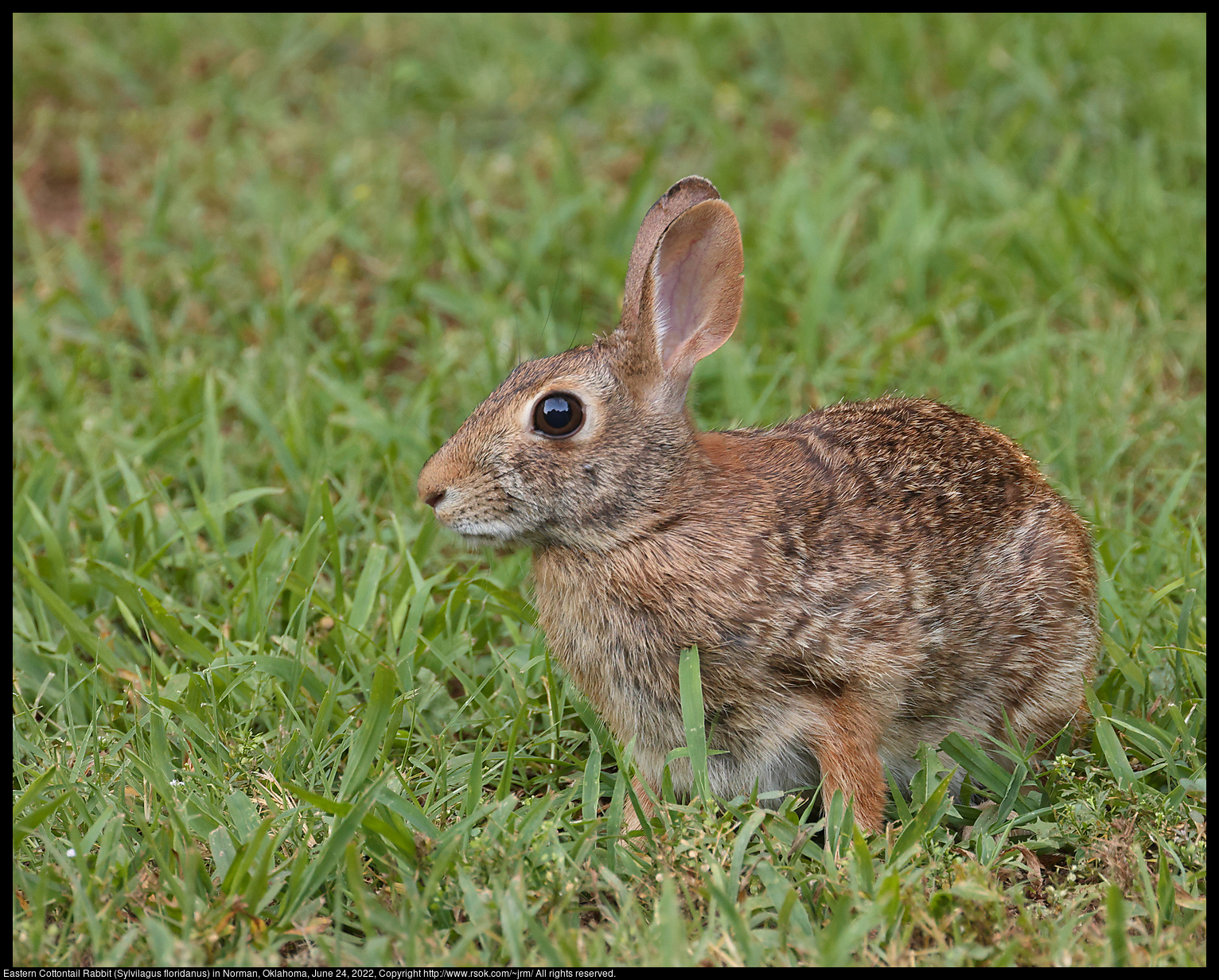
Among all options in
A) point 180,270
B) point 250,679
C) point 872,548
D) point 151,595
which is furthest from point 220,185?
point 872,548

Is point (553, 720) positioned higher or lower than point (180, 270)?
lower

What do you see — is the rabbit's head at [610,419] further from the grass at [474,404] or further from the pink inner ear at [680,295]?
the grass at [474,404]

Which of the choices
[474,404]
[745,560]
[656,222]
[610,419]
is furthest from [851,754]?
[474,404]

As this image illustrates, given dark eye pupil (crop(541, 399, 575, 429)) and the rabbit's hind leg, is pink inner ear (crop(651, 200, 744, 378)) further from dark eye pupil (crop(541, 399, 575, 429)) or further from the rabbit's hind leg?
the rabbit's hind leg

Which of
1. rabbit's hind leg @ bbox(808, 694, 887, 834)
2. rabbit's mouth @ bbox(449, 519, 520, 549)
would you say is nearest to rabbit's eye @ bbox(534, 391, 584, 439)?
rabbit's mouth @ bbox(449, 519, 520, 549)

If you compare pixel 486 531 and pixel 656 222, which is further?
pixel 656 222

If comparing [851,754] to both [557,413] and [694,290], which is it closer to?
[557,413]

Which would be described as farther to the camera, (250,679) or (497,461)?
(250,679)

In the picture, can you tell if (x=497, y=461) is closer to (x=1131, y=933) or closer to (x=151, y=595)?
(x=151, y=595)
